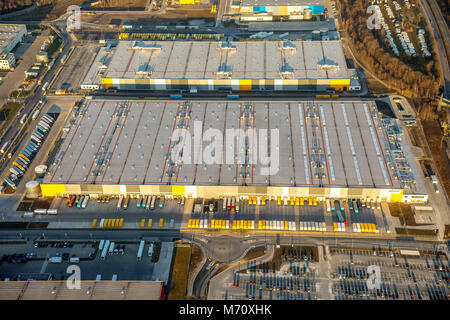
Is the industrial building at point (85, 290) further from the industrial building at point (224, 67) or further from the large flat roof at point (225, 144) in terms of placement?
the industrial building at point (224, 67)

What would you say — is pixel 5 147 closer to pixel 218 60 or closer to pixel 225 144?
pixel 225 144

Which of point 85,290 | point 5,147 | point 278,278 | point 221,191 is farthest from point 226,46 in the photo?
→ point 85,290

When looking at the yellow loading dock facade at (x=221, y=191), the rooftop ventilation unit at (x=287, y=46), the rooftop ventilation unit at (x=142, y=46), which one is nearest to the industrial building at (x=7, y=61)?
the rooftop ventilation unit at (x=142, y=46)

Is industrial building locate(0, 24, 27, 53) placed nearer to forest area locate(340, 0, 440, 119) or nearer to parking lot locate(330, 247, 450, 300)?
forest area locate(340, 0, 440, 119)

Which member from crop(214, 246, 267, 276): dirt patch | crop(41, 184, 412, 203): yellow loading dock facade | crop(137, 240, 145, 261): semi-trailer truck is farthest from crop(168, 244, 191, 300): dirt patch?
crop(41, 184, 412, 203): yellow loading dock facade

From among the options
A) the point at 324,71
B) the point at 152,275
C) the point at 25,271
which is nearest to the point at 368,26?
the point at 324,71
